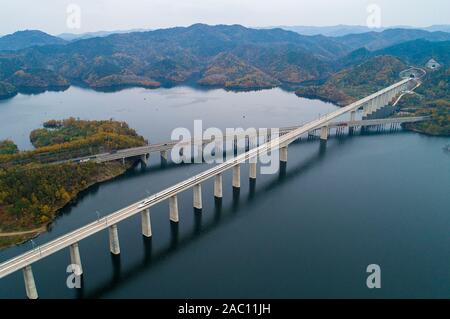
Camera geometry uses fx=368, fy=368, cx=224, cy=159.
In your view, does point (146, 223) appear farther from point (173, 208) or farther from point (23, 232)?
point (23, 232)

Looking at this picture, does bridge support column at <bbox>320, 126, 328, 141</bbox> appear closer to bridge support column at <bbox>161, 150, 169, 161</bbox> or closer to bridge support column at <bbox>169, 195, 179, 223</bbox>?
bridge support column at <bbox>161, 150, 169, 161</bbox>

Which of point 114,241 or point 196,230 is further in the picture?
point 196,230

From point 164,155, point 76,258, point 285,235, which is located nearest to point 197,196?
point 285,235

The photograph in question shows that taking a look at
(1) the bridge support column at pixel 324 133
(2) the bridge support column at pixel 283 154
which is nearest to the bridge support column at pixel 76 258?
(2) the bridge support column at pixel 283 154

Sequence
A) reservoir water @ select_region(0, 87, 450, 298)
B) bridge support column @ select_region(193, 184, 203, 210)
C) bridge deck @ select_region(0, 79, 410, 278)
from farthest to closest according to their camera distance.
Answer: bridge support column @ select_region(193, 184, 203, 210)
reservoir water @ select_region(0, 87, 450, 298)
bridge deck @ select_region(0, 79, 410, 278)

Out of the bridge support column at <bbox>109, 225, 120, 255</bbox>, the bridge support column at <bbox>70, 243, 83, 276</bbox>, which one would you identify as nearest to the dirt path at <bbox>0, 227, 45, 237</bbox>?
the bridge support column at <bbox>70, 243, 83, 276</bbox>

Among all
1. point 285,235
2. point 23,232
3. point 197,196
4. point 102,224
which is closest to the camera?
point 102,224

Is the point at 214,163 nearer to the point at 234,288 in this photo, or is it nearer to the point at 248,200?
the point at 248,200
